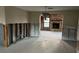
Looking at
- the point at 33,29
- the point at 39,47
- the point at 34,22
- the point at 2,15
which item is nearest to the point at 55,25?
the point at 33,29

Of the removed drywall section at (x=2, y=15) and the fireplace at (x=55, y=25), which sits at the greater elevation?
the removed drywall section at (x=2, y=15)

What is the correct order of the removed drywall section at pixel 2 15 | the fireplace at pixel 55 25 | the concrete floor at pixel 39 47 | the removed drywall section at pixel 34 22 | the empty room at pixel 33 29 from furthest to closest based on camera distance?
the fireplace at pixel 55 25 → the removed drywall section at pixel 34 22 → the empty room at pixel 33 29 → the removed drywall section at pixel 2 15 → the concrete floor at pixel 39 47

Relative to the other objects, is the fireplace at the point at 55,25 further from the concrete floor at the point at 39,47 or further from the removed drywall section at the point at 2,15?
the removed drywall section at the point at 2,15

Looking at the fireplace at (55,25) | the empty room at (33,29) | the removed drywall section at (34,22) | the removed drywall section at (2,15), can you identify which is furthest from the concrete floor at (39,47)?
the fireplace at (55,25)

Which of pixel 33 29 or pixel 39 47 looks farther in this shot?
pixel 33 29

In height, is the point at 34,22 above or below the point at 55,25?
above

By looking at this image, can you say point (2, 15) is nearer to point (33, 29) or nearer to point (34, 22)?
point (34, 22)

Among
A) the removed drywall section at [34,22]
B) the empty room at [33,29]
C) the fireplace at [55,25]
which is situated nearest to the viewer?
the empty room at [33,29]

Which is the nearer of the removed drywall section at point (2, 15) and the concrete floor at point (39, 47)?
the concrete floor at point (39, 47)

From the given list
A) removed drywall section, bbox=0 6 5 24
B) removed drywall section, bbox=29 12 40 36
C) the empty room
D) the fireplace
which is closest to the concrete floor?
the empty room
